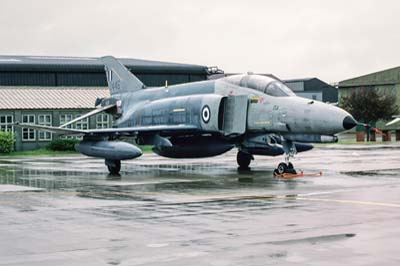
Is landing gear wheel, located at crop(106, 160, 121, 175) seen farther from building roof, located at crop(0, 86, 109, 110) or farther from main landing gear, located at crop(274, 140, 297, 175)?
building roof, located at crop(0, 86, 109, 110)

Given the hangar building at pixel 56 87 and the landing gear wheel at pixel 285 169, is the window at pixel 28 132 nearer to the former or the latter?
the hangar building at pixel 56 87

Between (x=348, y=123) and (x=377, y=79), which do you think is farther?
(x=377, y=79)

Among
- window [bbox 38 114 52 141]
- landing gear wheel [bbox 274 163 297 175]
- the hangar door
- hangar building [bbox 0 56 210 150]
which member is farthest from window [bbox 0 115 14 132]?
landing gear wheel [bbox 274 163 297 175]

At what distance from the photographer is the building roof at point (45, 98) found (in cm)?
4506

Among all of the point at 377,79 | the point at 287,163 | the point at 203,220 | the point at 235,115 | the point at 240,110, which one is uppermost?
the point at 377,79

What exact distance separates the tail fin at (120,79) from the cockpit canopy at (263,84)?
6125 mm

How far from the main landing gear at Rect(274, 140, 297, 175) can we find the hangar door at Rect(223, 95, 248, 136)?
1.46 m

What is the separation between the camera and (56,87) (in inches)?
1929

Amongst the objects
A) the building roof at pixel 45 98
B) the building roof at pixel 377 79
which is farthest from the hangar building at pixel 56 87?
the building roof at pixel 377 79

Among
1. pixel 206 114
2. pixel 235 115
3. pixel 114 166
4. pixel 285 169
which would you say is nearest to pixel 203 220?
pixel 285 169

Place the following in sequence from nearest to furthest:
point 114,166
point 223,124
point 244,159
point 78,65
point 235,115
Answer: point 235,115 < point 223,124 < point 114,166 < point 244,159 < point 78,65

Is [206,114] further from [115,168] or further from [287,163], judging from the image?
[115,168]

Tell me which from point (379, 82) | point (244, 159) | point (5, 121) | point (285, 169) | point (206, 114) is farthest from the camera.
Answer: point (379, 82)

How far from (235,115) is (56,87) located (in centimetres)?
2887
